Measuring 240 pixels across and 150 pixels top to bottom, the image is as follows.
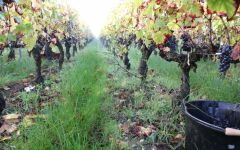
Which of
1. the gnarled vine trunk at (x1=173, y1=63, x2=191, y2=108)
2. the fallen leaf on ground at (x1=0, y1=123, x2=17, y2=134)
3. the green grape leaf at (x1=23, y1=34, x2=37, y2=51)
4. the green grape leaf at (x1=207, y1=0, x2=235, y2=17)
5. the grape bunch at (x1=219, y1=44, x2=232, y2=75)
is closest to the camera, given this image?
the green grape leaf at (x1=207, y1=0, x2=235, y2=17)

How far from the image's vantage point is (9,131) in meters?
3.51

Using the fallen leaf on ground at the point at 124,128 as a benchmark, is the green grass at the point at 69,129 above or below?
above

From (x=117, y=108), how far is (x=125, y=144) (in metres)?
1.34

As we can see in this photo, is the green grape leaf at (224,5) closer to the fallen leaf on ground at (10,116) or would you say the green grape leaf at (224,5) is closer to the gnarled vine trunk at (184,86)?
the gnarled vine trunk at (184,86)

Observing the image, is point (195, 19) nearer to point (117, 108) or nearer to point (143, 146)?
point (143, 146)

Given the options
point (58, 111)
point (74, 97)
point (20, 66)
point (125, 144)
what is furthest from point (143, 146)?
point (20, 66)

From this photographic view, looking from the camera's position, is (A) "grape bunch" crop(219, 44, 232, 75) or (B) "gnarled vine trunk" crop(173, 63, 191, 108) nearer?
(B) "gnarled vine trunk" crop(173, 63, 191, 108)

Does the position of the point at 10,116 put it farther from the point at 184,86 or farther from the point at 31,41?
the point at 184,86

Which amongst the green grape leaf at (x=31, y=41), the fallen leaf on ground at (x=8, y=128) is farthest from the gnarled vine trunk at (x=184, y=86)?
the fallen leaf on ground at (x=8, y=128)

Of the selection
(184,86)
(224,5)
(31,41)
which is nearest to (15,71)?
(31,41)

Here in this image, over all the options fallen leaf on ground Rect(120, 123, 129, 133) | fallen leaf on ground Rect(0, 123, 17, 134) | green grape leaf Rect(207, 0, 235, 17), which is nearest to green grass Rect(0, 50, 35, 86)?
fallen leaf on ground Rect(0, 123, 17, 134)

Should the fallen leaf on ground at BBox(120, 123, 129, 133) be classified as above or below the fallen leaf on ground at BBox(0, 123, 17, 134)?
below

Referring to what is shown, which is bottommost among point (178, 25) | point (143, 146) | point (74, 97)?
point (143, 146)

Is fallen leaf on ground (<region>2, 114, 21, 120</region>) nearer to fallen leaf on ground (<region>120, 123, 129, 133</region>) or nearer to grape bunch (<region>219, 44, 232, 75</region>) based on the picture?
fallen leaf on ground (<region>120, 123, 129, 133</region>)
